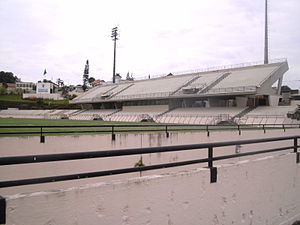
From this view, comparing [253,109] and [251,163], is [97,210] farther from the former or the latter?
[253,109]

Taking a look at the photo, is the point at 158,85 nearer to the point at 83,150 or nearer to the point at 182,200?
the point at 83,150

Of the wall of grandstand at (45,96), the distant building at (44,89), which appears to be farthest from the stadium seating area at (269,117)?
the distant building at (44,89)

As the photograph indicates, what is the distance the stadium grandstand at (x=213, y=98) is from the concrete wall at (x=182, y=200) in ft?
95.2

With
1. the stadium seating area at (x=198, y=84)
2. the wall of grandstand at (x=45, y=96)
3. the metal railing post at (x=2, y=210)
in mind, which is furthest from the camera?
the wall of grandstand at (x=45, y=96)

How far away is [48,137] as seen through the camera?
37.6 feet

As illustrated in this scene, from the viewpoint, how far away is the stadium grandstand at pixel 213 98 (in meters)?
38.5

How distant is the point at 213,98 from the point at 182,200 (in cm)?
4598

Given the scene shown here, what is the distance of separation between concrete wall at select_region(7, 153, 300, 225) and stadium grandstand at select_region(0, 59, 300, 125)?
2903cm

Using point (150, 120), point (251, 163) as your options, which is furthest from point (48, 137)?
point (150, 120)

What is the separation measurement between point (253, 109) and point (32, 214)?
42.8 m

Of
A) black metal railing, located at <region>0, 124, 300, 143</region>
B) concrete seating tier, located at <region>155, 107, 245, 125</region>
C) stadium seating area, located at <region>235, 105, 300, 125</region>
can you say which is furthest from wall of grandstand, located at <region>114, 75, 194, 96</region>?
black metal railing, located at <region>0, 124, 300, 143</region>

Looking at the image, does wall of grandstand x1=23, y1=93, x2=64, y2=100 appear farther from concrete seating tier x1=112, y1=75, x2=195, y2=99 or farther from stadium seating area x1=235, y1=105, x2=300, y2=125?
stadium seating area x1=235, y1=105, x2=300, y2=125

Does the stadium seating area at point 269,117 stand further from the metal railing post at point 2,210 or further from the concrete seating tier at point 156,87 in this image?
the metal railing post at point 2,210

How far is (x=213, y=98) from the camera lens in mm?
48281
